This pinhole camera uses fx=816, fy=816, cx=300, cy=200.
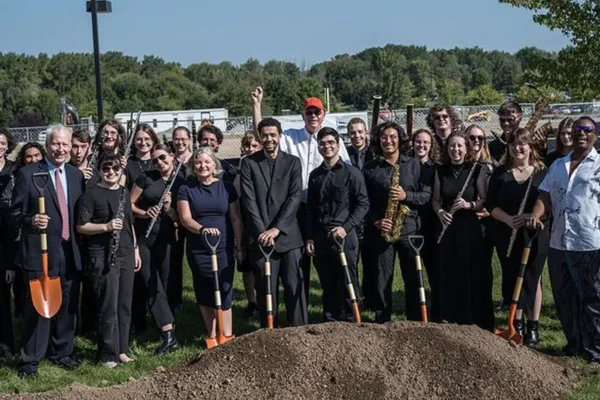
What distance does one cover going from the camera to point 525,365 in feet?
21.8

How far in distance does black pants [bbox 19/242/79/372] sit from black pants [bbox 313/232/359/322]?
7.92 feet

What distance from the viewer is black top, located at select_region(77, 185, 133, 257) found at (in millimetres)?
7480

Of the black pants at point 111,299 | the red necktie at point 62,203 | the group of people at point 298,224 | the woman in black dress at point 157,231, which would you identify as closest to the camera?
the group of people at point 298,224

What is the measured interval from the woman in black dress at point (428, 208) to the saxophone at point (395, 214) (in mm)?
222

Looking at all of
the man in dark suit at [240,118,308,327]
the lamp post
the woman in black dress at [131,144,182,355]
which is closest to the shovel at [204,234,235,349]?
the man in dark suit at [240,118,308,327]

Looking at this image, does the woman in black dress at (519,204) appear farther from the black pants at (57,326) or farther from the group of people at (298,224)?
the black pants at (57,326)

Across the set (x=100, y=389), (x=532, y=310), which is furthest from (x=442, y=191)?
(x=100, y=389)

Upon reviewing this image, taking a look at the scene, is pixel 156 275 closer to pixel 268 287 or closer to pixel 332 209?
pixel 268 287

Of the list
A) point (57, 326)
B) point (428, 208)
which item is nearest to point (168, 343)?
point (57, 326)

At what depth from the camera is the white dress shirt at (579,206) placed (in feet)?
23.2

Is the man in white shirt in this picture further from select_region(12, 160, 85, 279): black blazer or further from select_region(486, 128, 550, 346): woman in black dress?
select_region(12, 160, 85, 279): black blazer

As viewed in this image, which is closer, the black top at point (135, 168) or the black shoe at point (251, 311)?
the black top at point (135, 168)

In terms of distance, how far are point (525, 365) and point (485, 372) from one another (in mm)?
427

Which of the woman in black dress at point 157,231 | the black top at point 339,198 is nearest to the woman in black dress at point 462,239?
the black top at point 339,198
